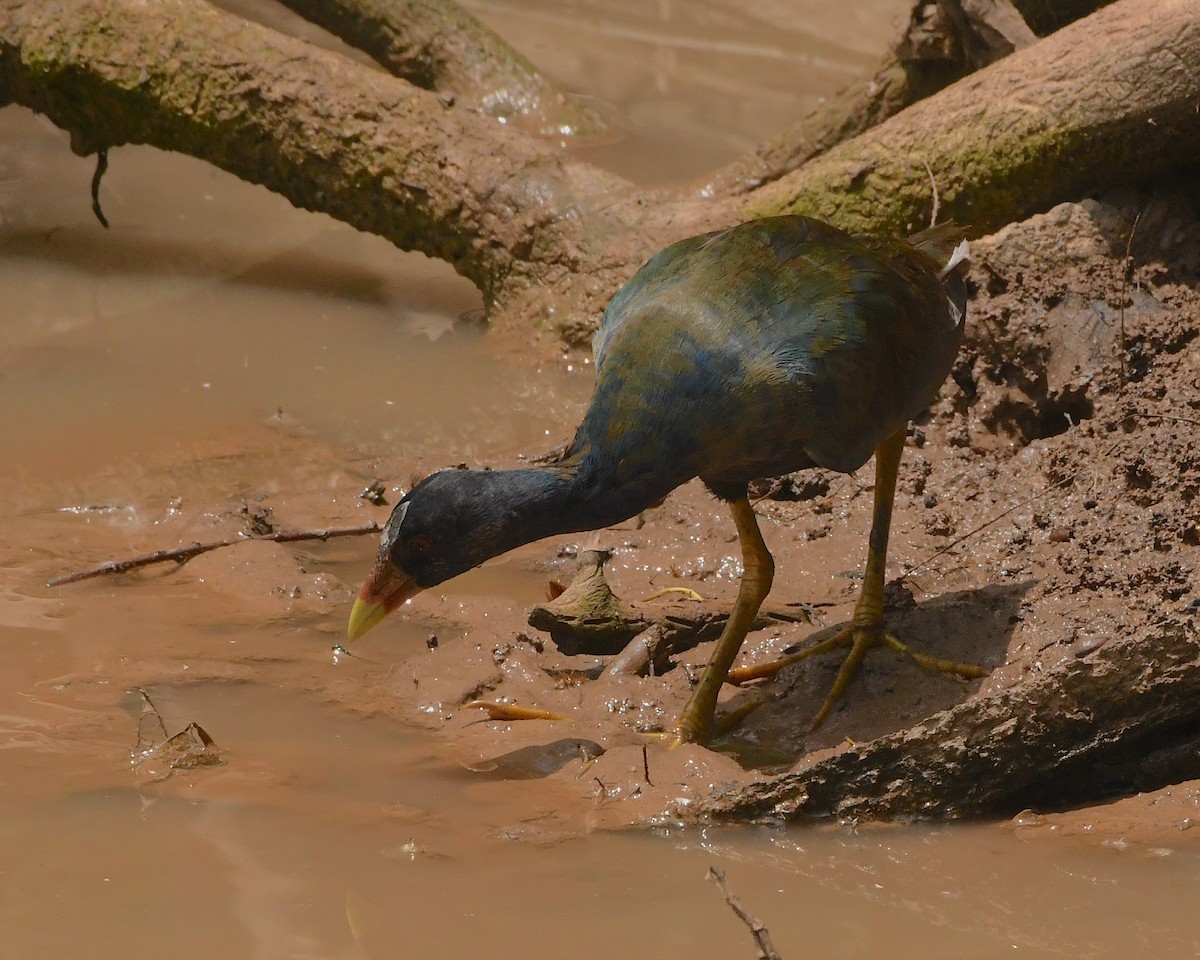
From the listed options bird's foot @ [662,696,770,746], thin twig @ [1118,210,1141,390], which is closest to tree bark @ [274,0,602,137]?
thin twig @ [1118,210,1141,390]

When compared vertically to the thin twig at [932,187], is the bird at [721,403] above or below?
below

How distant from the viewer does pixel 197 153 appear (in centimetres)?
669

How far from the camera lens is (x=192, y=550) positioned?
4.29m

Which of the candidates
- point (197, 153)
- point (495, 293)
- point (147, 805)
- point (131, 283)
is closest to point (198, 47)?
point (197, 153)

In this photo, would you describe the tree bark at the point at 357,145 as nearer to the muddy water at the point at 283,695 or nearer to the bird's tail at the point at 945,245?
the muddy water at the point at 283,695

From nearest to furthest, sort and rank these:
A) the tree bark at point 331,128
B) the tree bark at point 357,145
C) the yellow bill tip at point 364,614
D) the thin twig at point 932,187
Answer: the yellow bill tip at point 364,614, the thin twig at point 932,187, the tree bark at point 357,145, the tree bark at point 331,128

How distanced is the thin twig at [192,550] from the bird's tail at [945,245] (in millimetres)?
2041

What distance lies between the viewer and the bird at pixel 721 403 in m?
3.22

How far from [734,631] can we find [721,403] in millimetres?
780

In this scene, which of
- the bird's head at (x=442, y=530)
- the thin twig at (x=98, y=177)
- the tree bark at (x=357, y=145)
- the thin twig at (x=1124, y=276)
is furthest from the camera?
the thin twig at (x=98, y=177)

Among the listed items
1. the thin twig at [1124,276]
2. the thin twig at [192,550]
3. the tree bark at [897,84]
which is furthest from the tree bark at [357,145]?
the thin twig at [192,550]

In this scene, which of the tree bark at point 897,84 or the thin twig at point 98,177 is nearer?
the tree bark at point 897,84

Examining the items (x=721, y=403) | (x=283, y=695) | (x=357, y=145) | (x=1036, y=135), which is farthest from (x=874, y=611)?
(x=357, y=145)

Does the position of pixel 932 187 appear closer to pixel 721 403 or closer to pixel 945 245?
pixel 945 245
